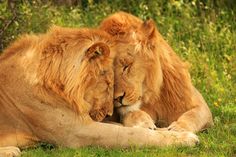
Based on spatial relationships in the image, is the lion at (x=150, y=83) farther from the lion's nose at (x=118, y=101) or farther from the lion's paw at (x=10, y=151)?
the lion's paw at (x=10, y=151)

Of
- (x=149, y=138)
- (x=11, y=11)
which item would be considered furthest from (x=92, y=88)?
(x=11, y=11)

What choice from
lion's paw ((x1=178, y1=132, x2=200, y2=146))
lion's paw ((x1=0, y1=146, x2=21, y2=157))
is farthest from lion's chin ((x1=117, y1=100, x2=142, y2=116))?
lion's paw ((x1=0, y1=146, x2=21, y2=157))

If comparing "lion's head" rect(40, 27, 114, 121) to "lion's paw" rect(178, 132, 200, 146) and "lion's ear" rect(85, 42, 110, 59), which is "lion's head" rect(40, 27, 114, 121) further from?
"lion's paw" rect(178, 132, 200, 146)

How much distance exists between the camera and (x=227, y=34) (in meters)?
→ 9.20

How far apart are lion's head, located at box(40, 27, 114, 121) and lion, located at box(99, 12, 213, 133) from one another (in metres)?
0.13

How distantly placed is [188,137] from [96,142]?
0.71 metres

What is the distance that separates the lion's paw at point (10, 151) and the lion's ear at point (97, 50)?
909 mm

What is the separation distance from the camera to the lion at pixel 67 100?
18.1ft

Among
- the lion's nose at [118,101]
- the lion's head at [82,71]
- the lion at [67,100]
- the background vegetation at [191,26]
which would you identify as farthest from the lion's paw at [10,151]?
the background vegetation at [191,26]

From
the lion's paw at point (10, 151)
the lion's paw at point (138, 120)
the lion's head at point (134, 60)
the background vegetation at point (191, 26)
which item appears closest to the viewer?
the lion's paw at point (10, 151)

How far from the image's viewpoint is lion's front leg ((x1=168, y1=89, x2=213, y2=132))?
A: 5841 millimetres

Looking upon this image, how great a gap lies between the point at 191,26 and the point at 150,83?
12.8 ft

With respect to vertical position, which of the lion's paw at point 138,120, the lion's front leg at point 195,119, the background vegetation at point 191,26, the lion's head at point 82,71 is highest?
the lion's head at point 82,71

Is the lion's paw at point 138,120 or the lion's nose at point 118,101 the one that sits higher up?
the lion's nose at point 118,101
